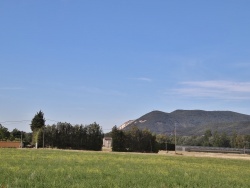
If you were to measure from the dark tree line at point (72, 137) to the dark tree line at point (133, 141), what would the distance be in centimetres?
560

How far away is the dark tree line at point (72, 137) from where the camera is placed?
10612cm

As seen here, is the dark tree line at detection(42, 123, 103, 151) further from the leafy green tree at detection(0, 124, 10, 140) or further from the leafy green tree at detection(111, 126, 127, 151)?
the leafy green tree at detection(0, 124, 10, 140)

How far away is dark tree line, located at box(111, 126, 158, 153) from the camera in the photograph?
349 feet

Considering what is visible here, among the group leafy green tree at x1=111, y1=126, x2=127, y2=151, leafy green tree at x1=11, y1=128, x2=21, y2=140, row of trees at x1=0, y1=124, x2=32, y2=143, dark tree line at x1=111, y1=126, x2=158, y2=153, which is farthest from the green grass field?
leafy green tree at x1=11, y1=128, x2=21, y2=140

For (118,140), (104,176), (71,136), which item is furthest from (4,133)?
(104,176)

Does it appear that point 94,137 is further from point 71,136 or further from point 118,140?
point 118,140

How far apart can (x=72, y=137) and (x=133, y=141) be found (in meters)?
17.3

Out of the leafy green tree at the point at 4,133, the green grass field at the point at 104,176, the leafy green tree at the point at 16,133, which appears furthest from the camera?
the leafy green tree at the point at 16,133

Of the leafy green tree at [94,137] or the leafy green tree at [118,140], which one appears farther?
the leafy green tree at [94,137]

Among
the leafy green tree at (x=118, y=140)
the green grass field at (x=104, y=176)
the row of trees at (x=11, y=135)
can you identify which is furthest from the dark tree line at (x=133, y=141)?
the green grass field at (x=104, y=176)

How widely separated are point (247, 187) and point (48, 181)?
8323 mm

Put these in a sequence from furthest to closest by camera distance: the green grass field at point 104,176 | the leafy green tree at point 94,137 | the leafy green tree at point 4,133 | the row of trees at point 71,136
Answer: the leafy green tree at point 4,133 < the leafy green tree at point 94,137 < the row of trees at point 71,136 < the green grass field at point 104,176

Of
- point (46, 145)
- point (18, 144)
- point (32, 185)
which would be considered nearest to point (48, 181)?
point (32, 185)

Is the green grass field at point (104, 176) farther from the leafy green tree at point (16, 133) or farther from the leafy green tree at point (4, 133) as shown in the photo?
the leafy green tree at point (16, 133)
